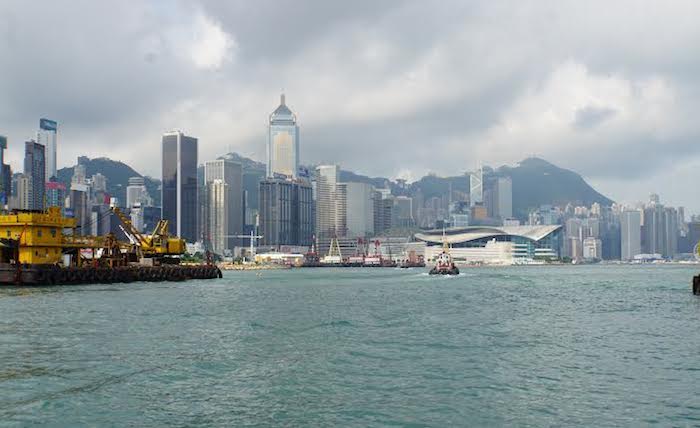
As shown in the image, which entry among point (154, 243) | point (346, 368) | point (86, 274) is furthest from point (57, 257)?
point (346, 368)

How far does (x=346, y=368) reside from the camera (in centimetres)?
2888

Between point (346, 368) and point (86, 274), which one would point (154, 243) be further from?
point (346, 368)

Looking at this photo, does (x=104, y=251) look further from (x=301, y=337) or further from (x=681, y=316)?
(x=681, y=316)

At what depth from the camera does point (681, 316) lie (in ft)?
170

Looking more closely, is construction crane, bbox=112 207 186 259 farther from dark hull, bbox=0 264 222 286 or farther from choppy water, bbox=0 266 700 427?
choppy water, bbox=0 266 700 427

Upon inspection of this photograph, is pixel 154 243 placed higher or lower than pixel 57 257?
higher

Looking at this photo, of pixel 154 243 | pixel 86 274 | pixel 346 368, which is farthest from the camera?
pixel 154 243

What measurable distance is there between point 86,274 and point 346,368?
72118 mm

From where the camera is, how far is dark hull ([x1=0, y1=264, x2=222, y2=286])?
81.7 metres

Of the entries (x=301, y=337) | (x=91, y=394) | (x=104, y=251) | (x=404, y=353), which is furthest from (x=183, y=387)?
(x=104, y=251)

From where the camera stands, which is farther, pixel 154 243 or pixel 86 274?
pixel 154 243

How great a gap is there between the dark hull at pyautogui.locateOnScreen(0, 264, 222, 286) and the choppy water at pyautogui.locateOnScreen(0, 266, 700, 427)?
106 ft

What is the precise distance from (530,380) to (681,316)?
3129 cm

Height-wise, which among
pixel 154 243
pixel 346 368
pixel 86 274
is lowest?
pixel 346 368
